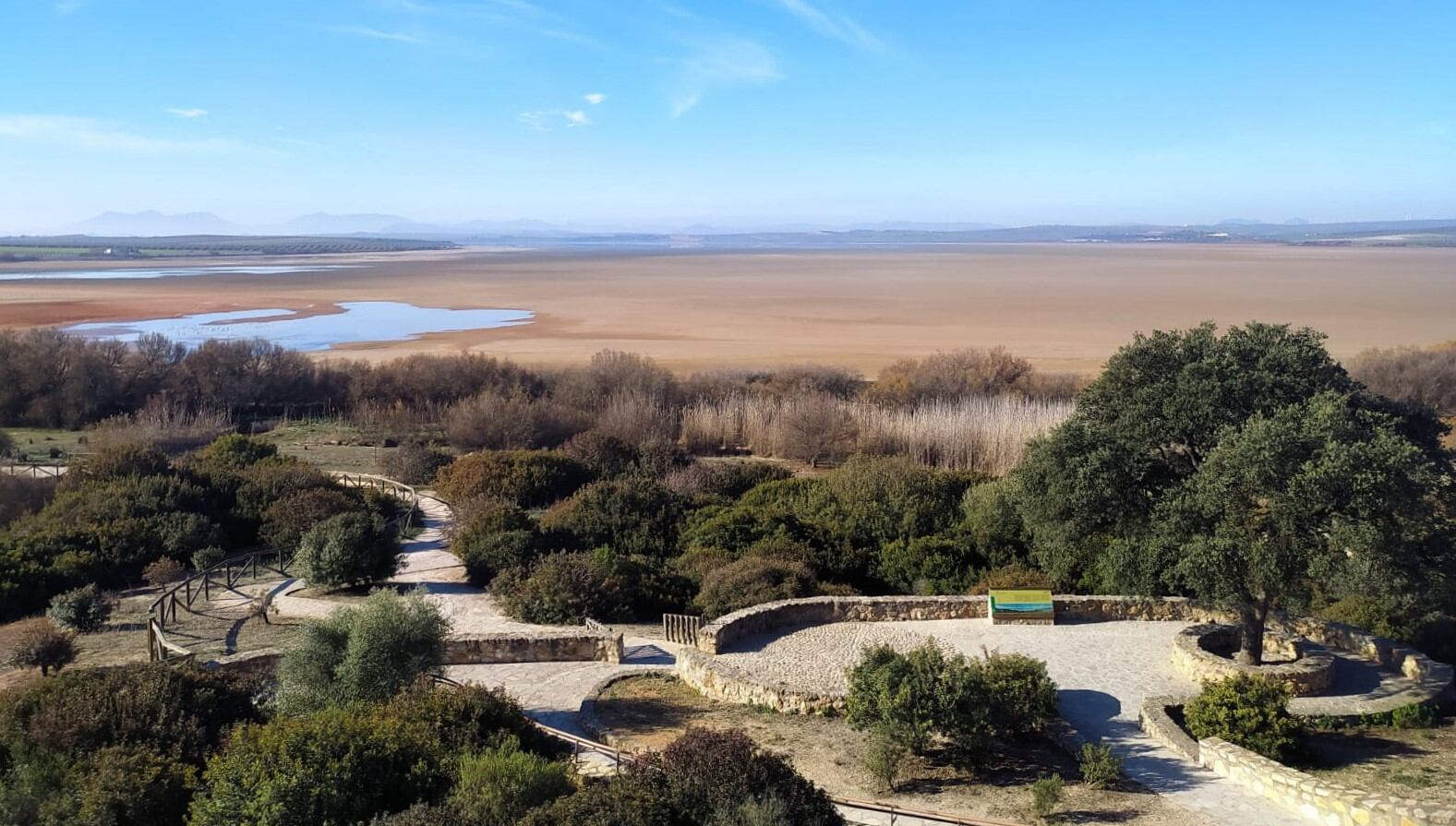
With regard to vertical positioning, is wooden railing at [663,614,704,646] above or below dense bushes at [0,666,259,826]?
below

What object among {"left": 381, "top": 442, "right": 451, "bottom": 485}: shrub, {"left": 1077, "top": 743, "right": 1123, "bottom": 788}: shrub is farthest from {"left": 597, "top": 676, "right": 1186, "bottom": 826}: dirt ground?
{"left": 381, "top": 442, "right": 451, "bottom": 485}: shrub

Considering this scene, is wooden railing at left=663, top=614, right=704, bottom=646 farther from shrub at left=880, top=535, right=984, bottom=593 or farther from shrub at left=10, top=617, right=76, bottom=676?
shrub at left=10, top=617, right=76, bottom=676

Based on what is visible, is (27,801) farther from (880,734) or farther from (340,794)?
(880,734)

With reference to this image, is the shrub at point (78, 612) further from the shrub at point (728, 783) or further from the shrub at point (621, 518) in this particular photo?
the shrub at point (728, 783)

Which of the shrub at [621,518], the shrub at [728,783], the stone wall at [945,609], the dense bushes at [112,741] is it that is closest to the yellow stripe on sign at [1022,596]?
the stone wall at [945,609]

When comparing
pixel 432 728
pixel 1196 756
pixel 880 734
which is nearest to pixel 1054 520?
pixel 1196 756
